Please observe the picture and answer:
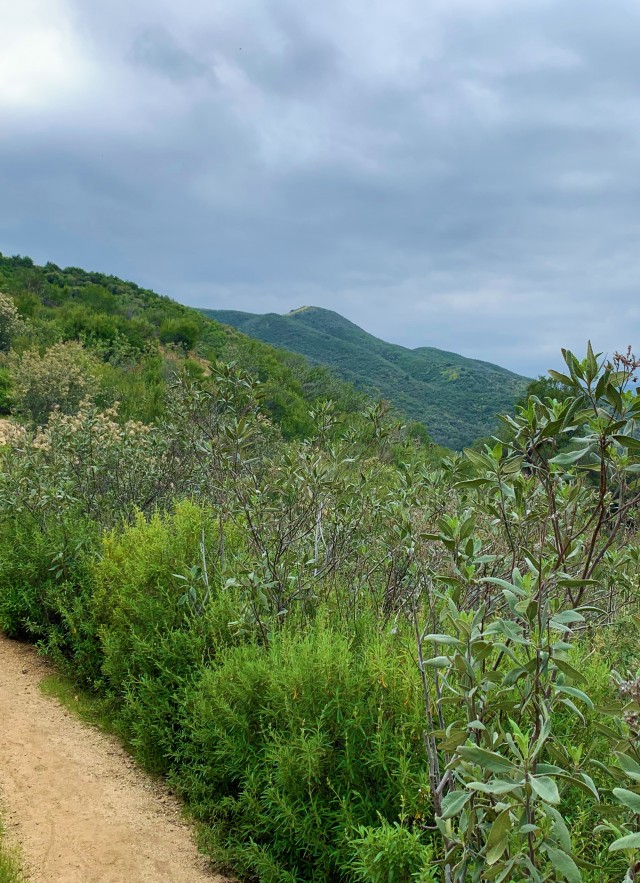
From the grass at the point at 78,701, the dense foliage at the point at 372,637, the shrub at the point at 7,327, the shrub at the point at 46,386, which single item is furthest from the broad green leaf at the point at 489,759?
the shrub at the point at 7,327

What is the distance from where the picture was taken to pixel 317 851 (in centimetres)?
329

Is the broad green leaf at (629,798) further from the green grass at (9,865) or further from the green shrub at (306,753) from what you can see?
the green grass at (9,865)

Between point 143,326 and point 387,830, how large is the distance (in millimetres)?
34005

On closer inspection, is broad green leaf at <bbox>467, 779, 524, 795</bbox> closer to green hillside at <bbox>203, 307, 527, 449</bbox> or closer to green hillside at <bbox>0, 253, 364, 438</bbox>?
green hillside at <bbox>0, 253, 364, 438</bbox>

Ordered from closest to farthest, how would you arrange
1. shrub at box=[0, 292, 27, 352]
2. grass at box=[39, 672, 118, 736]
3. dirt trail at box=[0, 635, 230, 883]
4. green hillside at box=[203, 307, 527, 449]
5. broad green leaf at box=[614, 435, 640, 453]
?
broad green leaf at box=[614, 435, 640, 453]
dirt trail at box=[0, 635, 230, 883]
grass at box=[39, 672, 118, 736]
shrub at box=[0, 292, 27, 352]
green hillside at box=[203, 307, 527, 449]

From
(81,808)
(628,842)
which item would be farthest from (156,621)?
(628,842)

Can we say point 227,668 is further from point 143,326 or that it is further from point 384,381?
point 384,381

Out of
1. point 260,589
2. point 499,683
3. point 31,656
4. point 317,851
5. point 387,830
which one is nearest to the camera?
point 499,683

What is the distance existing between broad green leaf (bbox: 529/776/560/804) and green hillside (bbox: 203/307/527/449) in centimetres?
4644

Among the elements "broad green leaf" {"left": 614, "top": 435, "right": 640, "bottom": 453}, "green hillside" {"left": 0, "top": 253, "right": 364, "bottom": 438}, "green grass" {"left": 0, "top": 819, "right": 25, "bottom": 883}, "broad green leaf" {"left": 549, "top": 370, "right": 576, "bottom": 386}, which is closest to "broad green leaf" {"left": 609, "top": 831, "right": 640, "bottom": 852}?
"broad green leaf" {"left": 614, "top": 435, "right": 640, "bottom": 453}

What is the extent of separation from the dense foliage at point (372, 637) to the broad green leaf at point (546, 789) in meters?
0.01

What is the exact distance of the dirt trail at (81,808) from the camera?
3598 millimetres

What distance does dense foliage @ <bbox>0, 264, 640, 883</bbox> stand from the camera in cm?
196

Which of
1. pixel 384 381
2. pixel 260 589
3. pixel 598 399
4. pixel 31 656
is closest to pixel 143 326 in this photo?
pixel 31 656
